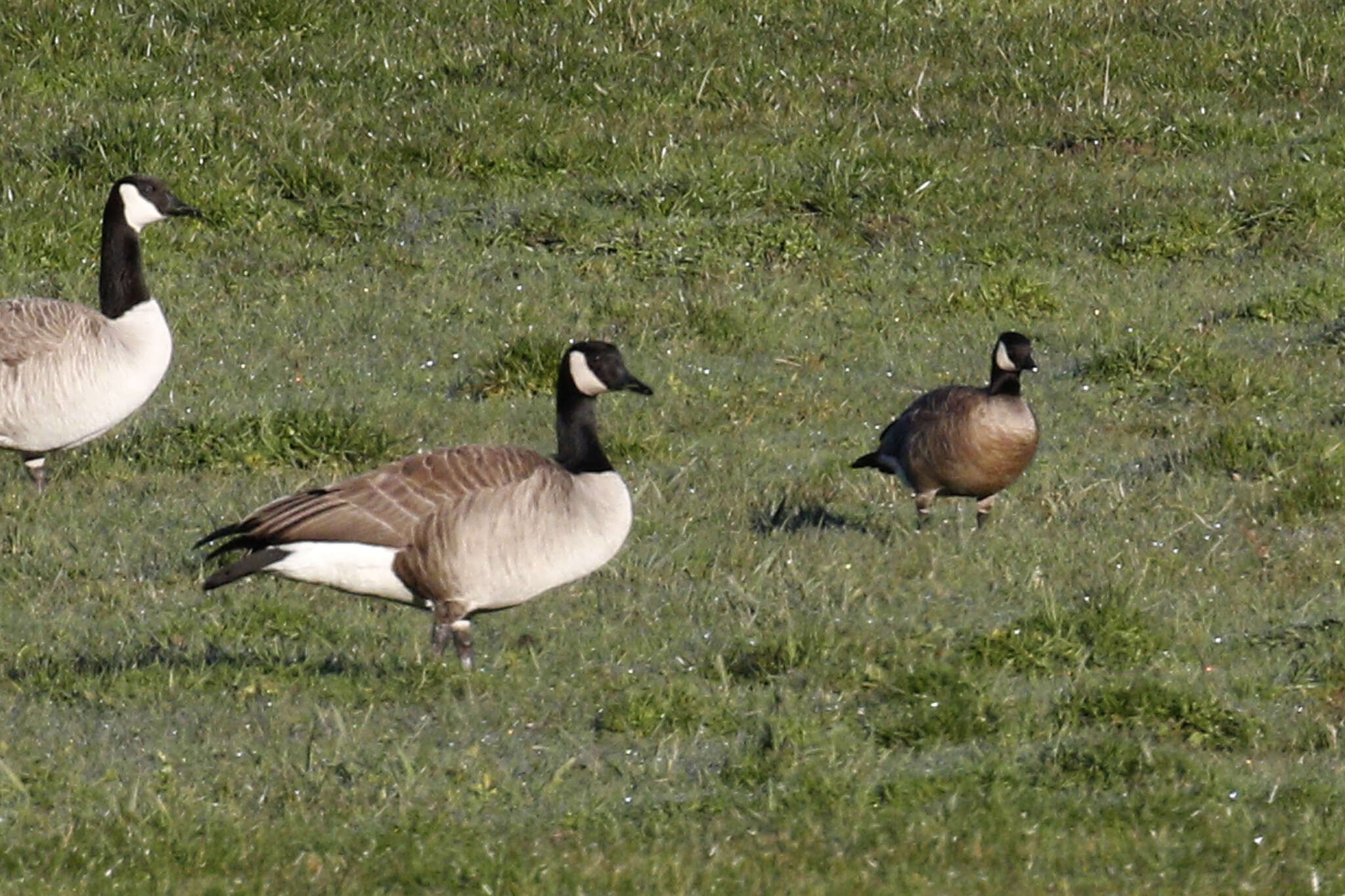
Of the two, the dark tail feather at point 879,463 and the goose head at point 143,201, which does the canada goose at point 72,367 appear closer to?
the goose head at point 143,201

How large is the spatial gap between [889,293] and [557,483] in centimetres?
762

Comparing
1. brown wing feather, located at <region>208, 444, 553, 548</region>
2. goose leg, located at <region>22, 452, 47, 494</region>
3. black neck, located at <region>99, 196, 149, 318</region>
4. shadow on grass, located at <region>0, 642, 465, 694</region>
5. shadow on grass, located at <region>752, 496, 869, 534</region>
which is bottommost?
goose leg, located at <region>22, 452, 47, 494</region>

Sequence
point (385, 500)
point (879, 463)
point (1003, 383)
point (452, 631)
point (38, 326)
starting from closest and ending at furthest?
point (385, 500) < point (452, 631) < point (1003, 383) < point (879, 463) < point (38, 326)

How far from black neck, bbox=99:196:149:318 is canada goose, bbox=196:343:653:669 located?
4342mm

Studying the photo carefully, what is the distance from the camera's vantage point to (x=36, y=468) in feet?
40.8

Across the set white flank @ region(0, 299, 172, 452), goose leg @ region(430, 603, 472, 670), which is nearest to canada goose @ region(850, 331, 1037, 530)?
goose leg @ region(430, 603, 472, 670)

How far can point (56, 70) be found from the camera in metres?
19.5

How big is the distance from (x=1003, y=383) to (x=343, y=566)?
4.07m

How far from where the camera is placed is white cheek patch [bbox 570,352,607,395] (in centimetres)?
943

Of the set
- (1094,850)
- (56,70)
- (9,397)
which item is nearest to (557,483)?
(1094,850)

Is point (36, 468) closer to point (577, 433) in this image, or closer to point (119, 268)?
point (119, 268)

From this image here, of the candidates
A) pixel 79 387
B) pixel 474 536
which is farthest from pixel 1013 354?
pixel 79 387

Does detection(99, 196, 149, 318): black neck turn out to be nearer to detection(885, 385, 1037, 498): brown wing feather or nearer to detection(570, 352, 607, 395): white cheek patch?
detection(570, 352, 607, 395): white cheek patch

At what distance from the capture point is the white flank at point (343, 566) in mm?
8594
